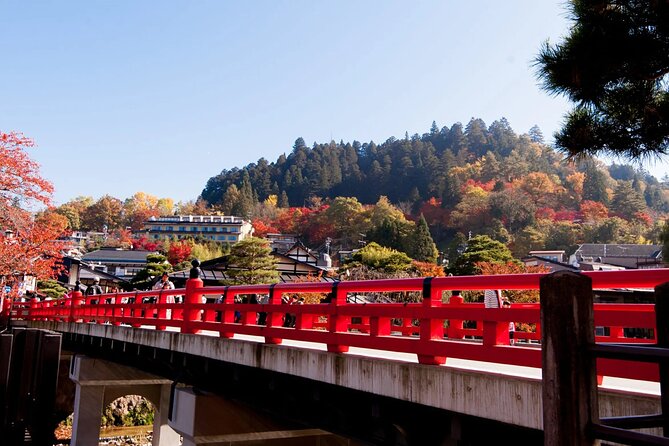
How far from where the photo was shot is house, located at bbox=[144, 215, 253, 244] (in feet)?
355

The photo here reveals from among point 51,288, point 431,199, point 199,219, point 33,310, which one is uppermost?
point 431,199

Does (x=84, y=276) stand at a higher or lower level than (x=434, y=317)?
higher

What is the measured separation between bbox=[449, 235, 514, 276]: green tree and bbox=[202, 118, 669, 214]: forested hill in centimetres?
4436

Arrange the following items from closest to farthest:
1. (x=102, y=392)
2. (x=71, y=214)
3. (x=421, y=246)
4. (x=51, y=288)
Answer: (x=102, y=392)
(x=51, y=288)
(x=421, y=246)
(x=71, y=214)

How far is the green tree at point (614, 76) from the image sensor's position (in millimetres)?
7930

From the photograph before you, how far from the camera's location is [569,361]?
2209 millimetres

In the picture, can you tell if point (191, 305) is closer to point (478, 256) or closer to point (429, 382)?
point (429, 382)

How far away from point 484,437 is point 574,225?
7445 centimetres

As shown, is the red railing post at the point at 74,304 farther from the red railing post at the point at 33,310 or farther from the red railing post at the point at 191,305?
the red railing post at the point at 191,305

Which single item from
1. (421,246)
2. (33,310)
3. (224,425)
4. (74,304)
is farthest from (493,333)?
(421,246)

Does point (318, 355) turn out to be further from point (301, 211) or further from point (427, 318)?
point (301, 211)

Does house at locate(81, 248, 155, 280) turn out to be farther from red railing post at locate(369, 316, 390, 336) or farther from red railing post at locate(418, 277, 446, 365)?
red railing post at locate(418, 277, 446, 365)

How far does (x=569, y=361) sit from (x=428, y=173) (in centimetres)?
12326

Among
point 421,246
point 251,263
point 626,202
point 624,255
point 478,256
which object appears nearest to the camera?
point 478,256
